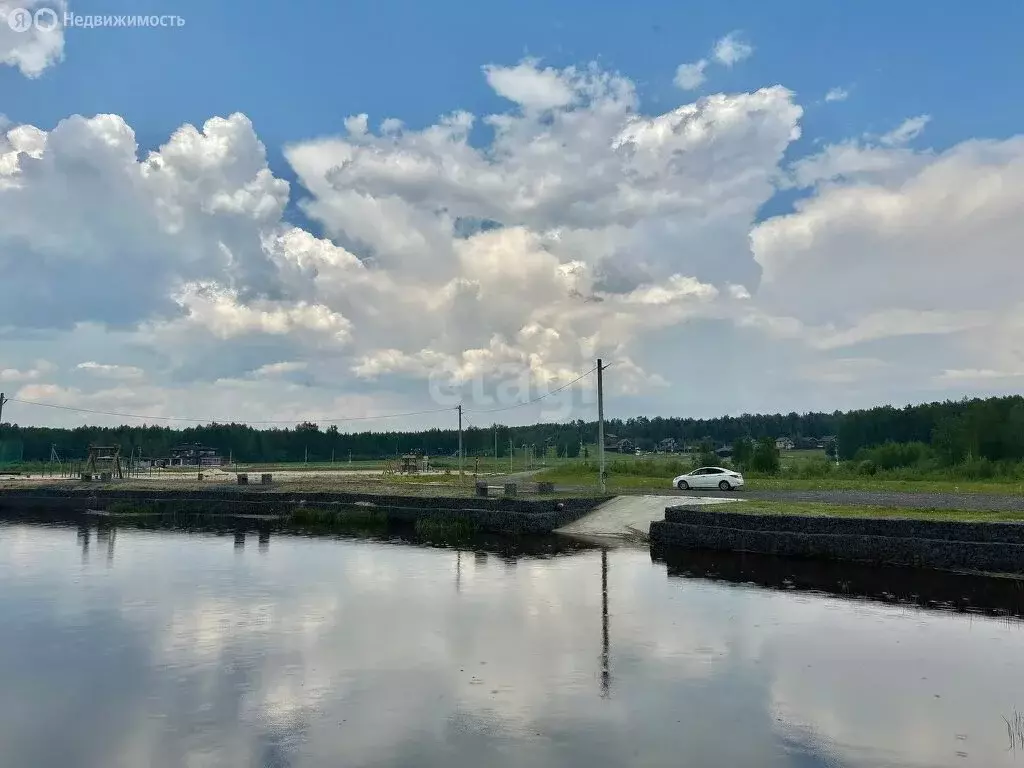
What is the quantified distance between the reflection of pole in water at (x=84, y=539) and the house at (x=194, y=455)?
310ft

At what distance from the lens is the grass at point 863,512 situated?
2698 cm

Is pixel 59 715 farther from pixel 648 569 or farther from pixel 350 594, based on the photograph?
pixel 648 569

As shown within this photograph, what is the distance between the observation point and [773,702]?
12906mm

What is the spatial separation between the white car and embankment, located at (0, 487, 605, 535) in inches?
415

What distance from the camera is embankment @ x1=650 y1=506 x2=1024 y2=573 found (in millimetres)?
24484

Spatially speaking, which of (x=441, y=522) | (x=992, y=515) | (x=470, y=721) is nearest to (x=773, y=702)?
(x=470, y=721)

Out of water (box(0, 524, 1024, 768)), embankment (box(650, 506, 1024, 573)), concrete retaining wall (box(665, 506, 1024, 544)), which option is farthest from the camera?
concrete retaining wall (box(665, 506, 1024, 544))

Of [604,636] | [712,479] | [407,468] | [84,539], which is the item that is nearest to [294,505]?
[84,539]

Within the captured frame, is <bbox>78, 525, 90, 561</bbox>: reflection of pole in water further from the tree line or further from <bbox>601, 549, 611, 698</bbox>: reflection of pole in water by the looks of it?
the tree line

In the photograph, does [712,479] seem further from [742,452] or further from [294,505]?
[294,505]

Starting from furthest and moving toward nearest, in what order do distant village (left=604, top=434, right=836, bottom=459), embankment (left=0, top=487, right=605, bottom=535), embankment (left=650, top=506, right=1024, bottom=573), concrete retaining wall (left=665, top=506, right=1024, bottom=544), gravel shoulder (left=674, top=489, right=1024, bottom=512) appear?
distant village (left=604, top=434, right=836, bottom=459)
embankment (left=0, top=487, right=605, bottom=535)
gravel shoulder (left=674, top=489, right=1024, bottom=512)
concrete retaining wall (left=665, top=506, right=1024, bottom=544)
embankment (left=650, top=506, right=1024, bottom=573)

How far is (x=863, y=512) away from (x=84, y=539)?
35696 millimetres

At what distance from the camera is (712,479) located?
49.3 meters

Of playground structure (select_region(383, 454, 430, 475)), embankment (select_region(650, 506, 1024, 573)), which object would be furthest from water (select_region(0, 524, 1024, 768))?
playground structure (select_region(383, 454, 430, 475))
